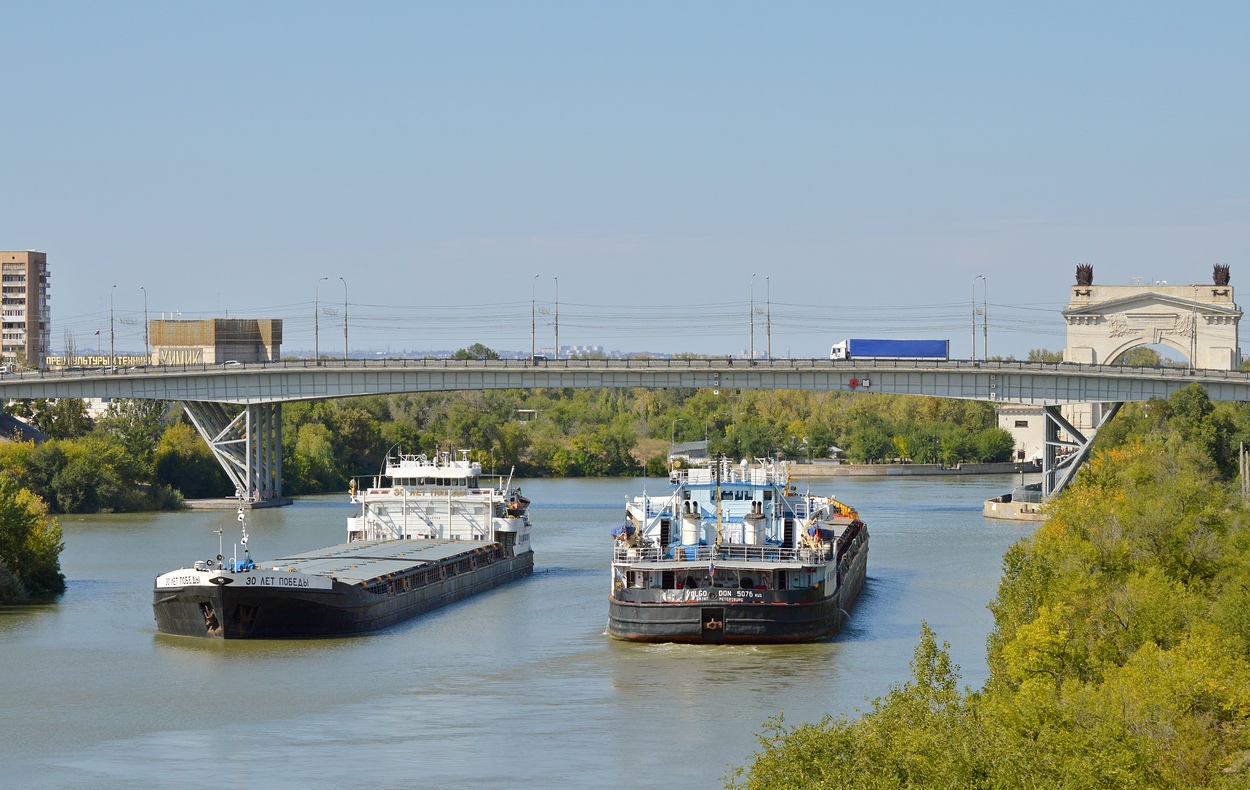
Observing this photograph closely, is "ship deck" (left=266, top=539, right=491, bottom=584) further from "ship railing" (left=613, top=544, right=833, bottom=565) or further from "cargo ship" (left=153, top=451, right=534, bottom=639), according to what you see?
"ship railing" (left=613, top=544, right=833, bottom=565)

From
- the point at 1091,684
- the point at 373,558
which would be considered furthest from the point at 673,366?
the point at 1091,684

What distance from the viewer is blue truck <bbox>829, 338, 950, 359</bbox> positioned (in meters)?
100

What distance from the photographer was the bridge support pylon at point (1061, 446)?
89938 mm

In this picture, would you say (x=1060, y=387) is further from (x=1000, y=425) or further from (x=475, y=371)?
(x=1000, y=425)

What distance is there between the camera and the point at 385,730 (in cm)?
3200

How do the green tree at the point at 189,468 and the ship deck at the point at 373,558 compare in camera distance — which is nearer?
the ship deck at the point at 373,558

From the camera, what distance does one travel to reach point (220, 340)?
12475cm

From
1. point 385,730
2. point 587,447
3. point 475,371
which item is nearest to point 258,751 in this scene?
point 385,730

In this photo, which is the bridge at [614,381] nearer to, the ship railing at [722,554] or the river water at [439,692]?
the river water at [439,692]

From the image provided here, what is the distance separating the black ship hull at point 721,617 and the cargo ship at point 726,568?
1.0 inches

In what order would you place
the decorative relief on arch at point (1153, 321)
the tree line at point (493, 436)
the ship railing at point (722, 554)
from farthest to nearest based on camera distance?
the decorative relief on arch at point (1153, 321), the tree line at point (493, 436), the ship railing at point (722, 554)

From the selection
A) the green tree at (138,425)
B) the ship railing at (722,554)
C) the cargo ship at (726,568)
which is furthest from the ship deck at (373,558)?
the green tree at (138,425)

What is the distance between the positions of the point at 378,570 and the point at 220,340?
80.1 metres

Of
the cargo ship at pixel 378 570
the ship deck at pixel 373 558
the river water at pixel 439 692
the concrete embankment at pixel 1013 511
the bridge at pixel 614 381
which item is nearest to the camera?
the river water at pixel 439 692
